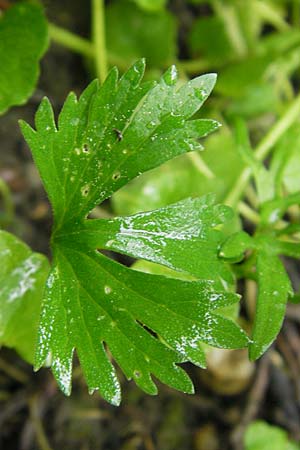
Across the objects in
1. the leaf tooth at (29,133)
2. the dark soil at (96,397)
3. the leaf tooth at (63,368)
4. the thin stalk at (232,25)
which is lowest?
the dark soil at (96,397)

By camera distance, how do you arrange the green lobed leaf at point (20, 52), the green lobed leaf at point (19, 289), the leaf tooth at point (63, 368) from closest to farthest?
the leaf tooth at point (63, 368)
the green lobed leaf at point (19, 289)
the green lobed leaf at point (20, 52)

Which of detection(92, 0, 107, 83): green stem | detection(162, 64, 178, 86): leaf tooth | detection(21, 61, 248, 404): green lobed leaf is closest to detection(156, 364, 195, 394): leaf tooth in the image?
detection(21, 61, 248, 404): green lobed leaf

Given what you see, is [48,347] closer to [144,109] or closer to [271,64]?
[144,109]

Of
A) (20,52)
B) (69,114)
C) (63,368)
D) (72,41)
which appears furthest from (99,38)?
(63,368)

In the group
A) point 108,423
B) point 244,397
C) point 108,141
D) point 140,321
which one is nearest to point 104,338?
point 140,321

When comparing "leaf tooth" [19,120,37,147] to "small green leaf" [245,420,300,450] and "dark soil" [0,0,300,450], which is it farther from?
"small green leaf" [245,420,300,450]

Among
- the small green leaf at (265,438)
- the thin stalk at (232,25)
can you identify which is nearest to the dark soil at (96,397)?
the small green leaf at (265,438)

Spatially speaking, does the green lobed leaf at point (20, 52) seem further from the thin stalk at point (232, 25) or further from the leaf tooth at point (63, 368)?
the thin stalk at point (232, 25)
